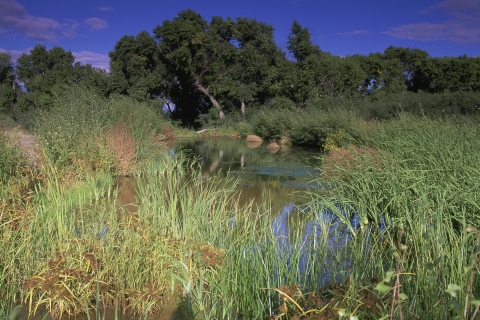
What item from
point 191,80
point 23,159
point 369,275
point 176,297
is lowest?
point 176,297

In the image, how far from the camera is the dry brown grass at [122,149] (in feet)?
34.1

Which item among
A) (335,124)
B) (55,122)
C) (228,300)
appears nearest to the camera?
(228,300)

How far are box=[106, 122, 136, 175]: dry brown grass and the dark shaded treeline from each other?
71.1 feet

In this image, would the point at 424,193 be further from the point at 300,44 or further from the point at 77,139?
the point at 300,44

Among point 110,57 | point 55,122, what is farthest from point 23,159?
point 110,57

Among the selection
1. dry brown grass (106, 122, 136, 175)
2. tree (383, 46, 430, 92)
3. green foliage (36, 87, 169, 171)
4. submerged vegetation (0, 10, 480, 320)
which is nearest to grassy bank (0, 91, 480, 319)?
submerged vegetation (0, 10, 480, 320)

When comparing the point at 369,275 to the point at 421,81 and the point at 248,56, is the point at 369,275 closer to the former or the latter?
the point at 248,56

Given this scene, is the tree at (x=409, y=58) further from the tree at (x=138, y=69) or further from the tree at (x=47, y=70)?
the tree at (x=47, y=70)

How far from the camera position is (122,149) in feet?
35.0

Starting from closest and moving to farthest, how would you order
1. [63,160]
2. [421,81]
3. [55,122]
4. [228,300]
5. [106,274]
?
[228,300] → [106,274] → [63,160] → [55,122] → [421,81]

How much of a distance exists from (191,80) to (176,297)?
32.3m

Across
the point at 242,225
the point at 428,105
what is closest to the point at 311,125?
the point at 428,105

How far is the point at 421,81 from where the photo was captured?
3766cm

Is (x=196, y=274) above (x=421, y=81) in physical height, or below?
below
